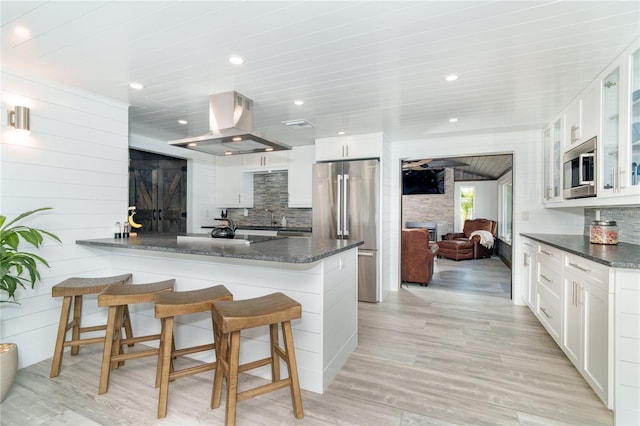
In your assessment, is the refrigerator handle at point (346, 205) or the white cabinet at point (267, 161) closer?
the refrigerator handle at point (346, 205)

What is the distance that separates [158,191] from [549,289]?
5.29 meters

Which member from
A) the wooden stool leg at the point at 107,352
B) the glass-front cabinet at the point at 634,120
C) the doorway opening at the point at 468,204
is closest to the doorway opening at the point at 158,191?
the wooden stool leg at the point at 107,352

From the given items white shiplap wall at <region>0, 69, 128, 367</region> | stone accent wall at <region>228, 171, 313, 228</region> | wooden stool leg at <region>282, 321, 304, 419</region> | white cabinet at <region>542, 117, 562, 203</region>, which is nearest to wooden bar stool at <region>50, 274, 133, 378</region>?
white shiplap wall at <region>0, 69, 128, 367</region>

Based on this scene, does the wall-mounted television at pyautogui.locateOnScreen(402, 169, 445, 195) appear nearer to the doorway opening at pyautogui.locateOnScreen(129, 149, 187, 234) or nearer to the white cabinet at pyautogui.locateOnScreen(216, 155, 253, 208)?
the white cabinet at pyautogui.locateOnScreen(216, 155, 253, 208)

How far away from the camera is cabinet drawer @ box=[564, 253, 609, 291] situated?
1.82m

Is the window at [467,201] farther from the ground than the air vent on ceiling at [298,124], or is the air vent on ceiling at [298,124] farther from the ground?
the air vent on ceiling at [298,124]

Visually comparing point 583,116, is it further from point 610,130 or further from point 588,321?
point 588,321

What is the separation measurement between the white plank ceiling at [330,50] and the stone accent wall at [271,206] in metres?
2.42

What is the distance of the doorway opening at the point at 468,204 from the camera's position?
22.1 ft

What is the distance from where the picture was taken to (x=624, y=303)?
1.71 metres

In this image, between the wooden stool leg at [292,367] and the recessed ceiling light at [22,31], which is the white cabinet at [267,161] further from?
the wooden stool leg at [292,367]

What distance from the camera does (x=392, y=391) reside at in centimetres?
209

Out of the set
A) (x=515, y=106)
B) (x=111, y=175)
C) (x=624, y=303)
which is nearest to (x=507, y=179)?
(x=515, y=106)

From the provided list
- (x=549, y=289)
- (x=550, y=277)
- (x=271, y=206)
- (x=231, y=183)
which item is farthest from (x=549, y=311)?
(x=231, y=183)
